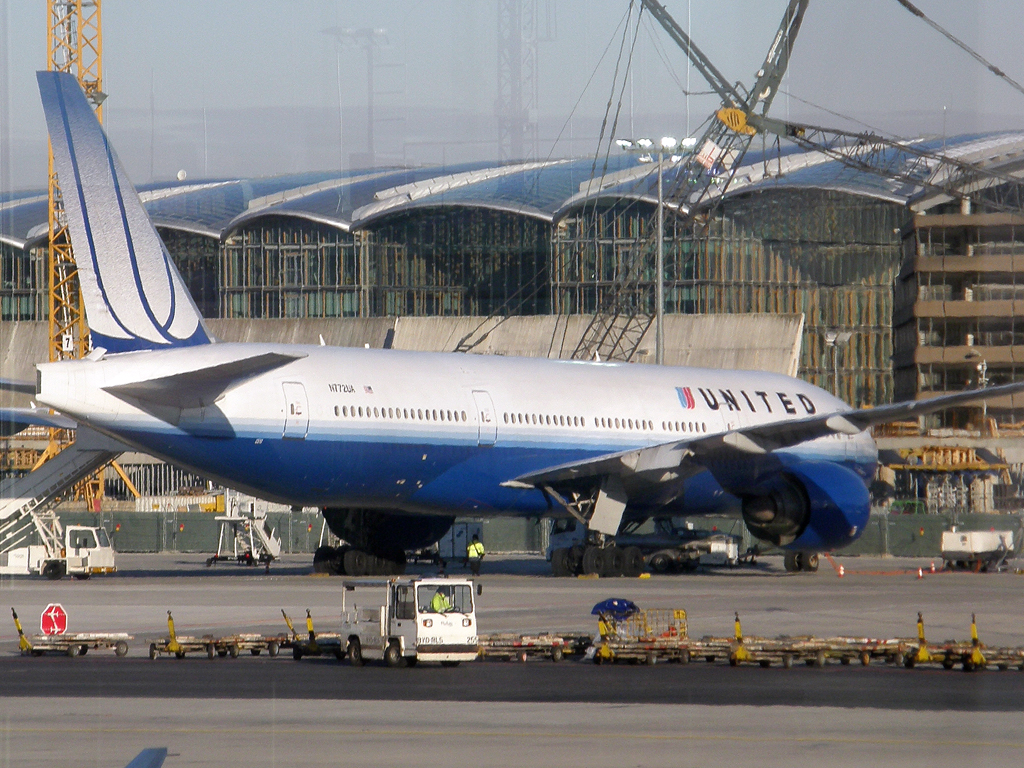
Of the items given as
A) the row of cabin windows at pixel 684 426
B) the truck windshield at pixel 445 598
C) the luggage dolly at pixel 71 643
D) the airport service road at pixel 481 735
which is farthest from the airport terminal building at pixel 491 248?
the airport service road at pixel 481 735

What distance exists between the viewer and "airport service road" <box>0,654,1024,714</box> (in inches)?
608

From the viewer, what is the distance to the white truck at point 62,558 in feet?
123

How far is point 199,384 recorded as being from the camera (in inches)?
1123

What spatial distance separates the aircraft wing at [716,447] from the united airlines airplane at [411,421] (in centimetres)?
5

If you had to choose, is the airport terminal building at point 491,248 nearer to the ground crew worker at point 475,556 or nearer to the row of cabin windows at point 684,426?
the row of cabin windows at point 684,426

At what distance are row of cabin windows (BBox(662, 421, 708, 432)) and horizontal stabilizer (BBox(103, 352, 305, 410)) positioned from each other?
1138cm

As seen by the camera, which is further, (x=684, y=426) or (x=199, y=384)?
(x=684, y=426)

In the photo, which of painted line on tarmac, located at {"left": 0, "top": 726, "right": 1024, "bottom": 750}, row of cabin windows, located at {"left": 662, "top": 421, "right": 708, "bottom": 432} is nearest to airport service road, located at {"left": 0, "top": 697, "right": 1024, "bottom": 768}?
painted line on tarmac, located at {"left": 0, "top": 726, "right": 1024, "bottom": 750}

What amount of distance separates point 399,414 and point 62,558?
11707mm

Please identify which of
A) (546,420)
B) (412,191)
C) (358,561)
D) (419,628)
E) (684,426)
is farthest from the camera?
(412,191)

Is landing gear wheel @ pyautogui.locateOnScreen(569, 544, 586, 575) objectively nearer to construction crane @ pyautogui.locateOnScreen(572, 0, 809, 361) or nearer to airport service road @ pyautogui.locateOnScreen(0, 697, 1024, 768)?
airport service road @ pyautogui.locateOnScreen(0, 697, 1024, 768)

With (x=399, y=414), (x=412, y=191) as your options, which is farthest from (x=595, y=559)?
(x=412, y=191)

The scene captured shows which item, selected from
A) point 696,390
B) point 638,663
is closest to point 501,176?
point 696,390

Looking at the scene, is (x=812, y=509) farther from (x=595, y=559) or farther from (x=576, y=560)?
(x=576, y=560)
